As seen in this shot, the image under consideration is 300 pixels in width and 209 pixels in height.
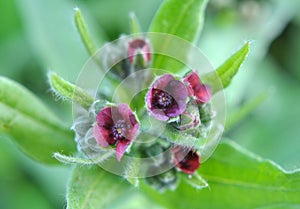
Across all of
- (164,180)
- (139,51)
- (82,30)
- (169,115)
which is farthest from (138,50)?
(164,180)

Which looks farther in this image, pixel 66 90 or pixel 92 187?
pixel 92 187

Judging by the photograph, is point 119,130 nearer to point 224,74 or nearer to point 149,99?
point 149,99

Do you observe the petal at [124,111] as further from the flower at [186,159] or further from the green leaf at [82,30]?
the green leaf at [82,30]

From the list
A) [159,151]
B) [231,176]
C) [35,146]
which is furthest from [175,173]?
[35,146]

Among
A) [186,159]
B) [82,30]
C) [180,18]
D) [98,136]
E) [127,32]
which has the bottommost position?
[127,32]

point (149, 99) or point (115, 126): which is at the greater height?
point (149, 99)

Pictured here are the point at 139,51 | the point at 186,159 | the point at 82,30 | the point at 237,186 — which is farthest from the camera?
the point at 237,186

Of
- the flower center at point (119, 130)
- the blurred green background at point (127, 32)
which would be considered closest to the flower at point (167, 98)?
the flower center at point (119, 130)

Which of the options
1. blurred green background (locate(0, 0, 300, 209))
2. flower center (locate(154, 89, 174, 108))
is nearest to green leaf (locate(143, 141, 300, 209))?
flower center (locate(154, 89, 174, 108))
